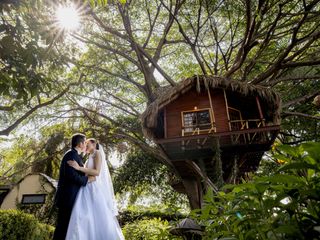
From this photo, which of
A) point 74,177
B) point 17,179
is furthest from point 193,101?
point 17,179

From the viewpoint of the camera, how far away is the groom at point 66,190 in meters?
4.45

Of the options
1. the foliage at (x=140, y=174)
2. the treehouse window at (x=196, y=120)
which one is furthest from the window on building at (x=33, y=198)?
the treehouse window at (x=196, y=120)

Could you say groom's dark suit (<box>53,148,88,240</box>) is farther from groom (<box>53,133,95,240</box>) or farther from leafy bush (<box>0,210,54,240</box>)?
leafy bush (<box>0,210,54,240</box>)

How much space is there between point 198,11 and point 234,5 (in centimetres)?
126

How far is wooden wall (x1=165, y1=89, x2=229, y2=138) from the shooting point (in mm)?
10055

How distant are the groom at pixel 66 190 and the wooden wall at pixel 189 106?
18.2ft

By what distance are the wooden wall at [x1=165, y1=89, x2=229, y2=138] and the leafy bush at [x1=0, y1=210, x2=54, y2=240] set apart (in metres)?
5.04

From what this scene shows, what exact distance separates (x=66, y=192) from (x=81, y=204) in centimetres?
31

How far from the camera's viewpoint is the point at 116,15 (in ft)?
36.0

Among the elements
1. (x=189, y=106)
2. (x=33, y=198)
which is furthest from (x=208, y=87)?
(x=33, y=198)

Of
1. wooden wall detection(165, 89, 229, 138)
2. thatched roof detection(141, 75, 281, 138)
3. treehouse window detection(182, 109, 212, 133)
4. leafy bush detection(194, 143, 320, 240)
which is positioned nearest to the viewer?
leafy bush detection(194, 143, 320, 240)

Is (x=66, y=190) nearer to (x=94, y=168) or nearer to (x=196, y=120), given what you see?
(x=94, y=168)

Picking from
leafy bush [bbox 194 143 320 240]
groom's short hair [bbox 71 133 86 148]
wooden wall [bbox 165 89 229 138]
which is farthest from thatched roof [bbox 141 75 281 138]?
leafy bush [bbox 194 143 320 240]

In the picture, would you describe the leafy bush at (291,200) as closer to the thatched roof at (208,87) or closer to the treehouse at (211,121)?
the treehouse at (211,121)
